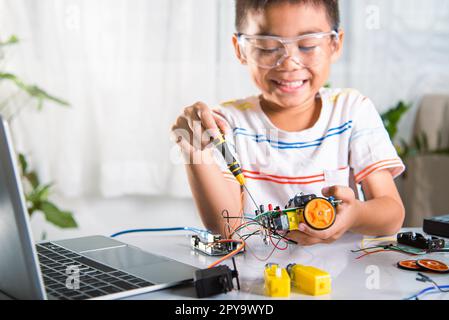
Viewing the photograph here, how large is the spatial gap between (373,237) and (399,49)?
5.10ft

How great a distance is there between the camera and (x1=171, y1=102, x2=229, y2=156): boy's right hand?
3.58 ft

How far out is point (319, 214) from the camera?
85 cm

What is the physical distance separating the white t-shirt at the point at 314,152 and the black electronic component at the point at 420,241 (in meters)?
0.32

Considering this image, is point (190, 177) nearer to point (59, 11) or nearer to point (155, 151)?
point (155, 151)

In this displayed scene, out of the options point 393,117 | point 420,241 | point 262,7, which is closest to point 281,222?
point 420,241

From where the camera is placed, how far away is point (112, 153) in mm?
2467

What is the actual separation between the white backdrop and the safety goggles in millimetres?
1157

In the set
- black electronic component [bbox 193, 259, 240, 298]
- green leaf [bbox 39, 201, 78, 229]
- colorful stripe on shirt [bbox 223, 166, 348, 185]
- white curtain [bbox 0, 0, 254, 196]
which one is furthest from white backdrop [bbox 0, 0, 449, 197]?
black electronic component [bbox 193, 259, 240, 298]

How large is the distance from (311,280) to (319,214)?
0.15 m

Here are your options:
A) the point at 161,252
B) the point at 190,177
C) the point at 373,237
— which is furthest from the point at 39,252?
the point at 373,237

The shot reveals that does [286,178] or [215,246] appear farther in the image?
[286,178]

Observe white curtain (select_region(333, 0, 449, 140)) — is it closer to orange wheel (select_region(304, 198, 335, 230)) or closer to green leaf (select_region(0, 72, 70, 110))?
green leaf (select_region(0, 72, 70, 110))

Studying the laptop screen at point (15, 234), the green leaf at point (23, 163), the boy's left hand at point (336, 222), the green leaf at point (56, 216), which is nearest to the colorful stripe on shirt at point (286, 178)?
the boy's left hand at point (336, 222)

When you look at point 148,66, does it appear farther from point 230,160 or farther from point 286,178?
point 230,160
